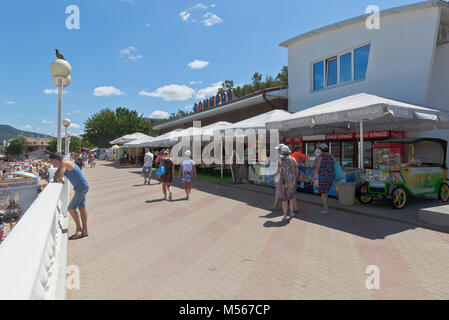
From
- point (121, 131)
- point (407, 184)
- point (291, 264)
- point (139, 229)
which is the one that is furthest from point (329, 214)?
point (121, 131)

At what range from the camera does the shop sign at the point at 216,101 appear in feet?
72.7

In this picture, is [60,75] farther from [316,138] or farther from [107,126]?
[107,126]

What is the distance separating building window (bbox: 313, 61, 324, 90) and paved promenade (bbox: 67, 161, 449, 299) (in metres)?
8.15

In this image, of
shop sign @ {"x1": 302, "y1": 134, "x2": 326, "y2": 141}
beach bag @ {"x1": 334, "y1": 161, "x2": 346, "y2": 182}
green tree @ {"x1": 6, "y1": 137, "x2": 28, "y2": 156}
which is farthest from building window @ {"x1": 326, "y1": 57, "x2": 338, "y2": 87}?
green tree @ {"x1": 6, "y1": 137, "x2": 28, "y2": 156}

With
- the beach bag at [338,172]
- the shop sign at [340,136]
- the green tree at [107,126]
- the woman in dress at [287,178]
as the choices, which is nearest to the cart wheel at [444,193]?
the beach bag at [338,172]

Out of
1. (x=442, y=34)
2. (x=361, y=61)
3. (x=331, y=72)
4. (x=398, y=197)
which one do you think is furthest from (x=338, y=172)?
(x=442, y=34)

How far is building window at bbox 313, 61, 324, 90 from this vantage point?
1361cm

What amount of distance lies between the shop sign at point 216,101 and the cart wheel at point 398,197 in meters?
14.8

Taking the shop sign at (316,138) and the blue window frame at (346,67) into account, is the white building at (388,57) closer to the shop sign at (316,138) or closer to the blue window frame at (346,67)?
the blue window frame at (346,67)

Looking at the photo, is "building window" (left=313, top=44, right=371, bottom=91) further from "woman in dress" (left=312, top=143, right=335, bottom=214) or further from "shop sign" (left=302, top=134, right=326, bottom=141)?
"woman in dress" (left=312, top=143, right=335, bottom=214)
